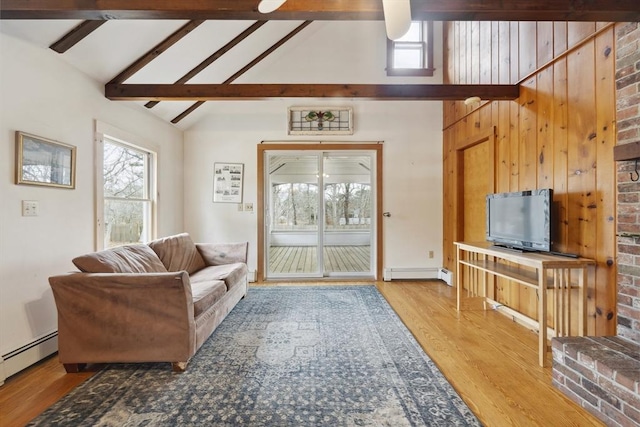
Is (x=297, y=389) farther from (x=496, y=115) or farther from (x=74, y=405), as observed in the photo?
(x=496, y=115)

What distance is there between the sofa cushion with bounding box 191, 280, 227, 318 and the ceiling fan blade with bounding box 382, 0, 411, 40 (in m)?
2.16

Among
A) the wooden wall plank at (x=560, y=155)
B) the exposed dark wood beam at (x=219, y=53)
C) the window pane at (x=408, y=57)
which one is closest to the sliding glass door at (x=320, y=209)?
the exposed dark wood beam at (x=219, y=53)

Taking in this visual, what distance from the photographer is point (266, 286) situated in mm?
3949

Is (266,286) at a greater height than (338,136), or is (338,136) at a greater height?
(338,136)

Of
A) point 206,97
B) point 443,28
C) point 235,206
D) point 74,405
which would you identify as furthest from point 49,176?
point 443,28

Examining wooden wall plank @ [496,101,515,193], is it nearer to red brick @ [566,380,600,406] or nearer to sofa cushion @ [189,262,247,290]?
red brick @ [566,380,600,406]

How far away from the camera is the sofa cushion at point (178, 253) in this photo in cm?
290

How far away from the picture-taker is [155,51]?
273 centimetres

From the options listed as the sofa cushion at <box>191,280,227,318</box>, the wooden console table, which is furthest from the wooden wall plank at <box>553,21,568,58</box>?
the sofa cushion at <box>191,280,227,318</box>

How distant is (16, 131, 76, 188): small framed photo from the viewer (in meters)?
1.91

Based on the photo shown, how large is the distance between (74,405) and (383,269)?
Result: 365 cm

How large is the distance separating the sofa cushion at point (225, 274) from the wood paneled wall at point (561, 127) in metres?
2.93

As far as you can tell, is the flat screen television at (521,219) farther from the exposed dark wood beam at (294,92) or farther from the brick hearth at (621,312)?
the exposed dark wood beam at (294,92)

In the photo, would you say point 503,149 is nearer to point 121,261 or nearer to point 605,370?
point 605,370
